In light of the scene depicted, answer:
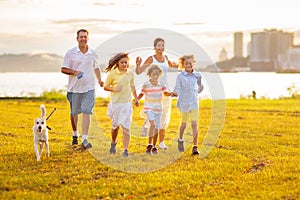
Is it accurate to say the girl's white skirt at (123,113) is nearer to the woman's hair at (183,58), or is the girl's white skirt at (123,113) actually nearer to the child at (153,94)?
the child at (153,94)

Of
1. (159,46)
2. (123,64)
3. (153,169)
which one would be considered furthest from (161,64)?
(153,169)

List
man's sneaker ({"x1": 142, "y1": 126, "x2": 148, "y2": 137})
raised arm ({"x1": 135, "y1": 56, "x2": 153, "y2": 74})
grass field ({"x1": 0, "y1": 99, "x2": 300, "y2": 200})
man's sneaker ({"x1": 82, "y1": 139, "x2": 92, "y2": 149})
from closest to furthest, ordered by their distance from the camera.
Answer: grass field ({"x1": 0, "y1": 99, "x2": 300, "y2": 200}), raised arm ({"x1": 135, "y1": 56, "x2": 153, "y2": 74}), man's sneaker ({"x1": 142, "y1": 126, "x2": 148, "y2": 137}), man's sneaker ({"x1": 82, "y1": 139, "x2": 92, "y2": 149})

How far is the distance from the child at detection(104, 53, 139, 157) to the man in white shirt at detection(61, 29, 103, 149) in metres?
0.81

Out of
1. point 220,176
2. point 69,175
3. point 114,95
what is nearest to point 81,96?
point 114,95

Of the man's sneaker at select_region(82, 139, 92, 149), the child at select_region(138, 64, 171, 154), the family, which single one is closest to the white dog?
the man's sneaker at select_region(82, 139, 92, 149)

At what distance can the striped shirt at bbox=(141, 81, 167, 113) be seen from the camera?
843cm

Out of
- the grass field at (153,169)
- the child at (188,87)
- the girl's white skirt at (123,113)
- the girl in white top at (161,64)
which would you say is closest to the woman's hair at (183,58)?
the child at (188,87)

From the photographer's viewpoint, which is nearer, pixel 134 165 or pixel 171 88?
pixel 134 165

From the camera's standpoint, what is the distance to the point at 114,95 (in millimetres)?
8406

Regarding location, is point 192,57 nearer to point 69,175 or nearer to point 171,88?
point 171,88

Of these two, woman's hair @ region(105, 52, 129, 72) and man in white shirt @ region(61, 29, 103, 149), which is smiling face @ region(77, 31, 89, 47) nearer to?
man in white shirt @ region(61, 29, 103, 149)

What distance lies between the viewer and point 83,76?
9500mm

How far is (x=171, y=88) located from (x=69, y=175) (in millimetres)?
2548

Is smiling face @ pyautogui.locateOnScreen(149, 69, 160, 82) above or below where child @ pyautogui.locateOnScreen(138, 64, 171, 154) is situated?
above
